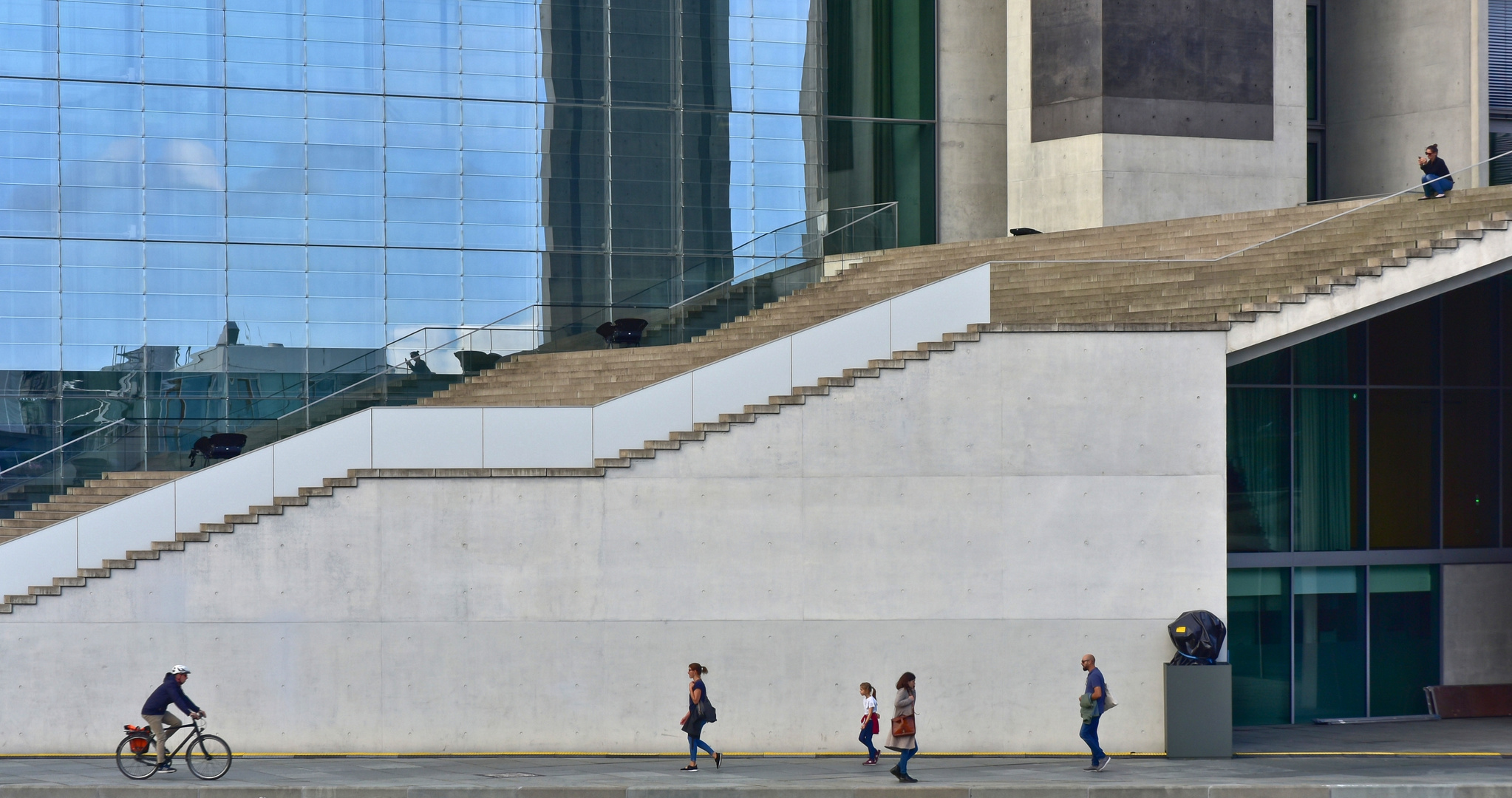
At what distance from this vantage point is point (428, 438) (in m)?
22.1

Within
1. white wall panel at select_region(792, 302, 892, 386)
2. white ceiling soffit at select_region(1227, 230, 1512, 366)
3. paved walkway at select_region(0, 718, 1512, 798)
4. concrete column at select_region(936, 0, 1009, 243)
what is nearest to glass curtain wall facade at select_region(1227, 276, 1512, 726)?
paved walkway at select_region(0, 718, 1512, 798)

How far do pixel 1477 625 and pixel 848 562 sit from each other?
11625 millimetres

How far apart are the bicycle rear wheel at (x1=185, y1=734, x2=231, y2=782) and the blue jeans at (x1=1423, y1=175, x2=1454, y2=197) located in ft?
58.3

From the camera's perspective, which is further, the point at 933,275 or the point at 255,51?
the point at 255,51

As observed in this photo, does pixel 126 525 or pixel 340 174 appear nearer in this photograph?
pixel 126 525

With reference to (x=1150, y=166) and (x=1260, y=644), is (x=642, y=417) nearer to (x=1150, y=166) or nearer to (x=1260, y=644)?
(x=1260, y=644)

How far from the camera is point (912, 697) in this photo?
756 inches

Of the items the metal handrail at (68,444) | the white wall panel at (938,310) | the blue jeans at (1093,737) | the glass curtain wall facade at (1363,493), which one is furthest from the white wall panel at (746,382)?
the metal handrail at (68,444)

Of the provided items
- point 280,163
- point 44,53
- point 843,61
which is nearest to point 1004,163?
point 843,61

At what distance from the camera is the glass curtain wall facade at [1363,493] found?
25.9 m

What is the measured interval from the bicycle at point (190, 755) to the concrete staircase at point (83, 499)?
602cm

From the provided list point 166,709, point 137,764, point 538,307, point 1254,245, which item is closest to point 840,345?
point 1254,245

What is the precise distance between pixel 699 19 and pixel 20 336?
1404cm

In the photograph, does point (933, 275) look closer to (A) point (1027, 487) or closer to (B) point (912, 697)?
(A) point (1027, 487)
